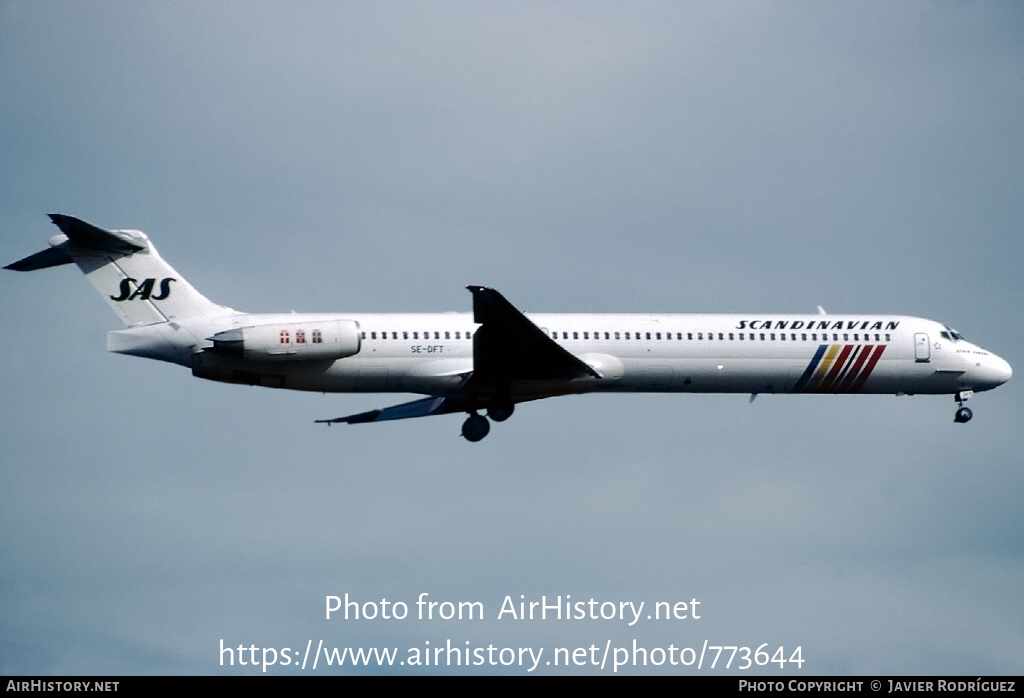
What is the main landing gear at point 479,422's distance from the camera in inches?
1583

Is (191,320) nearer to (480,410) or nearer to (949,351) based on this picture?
(480,410)

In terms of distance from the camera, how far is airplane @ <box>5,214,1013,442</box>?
3747cm

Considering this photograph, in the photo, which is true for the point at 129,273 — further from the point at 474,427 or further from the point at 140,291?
the point at 474,427

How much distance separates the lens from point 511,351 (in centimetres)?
3797

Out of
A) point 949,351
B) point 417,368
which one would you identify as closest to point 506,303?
point 417,368

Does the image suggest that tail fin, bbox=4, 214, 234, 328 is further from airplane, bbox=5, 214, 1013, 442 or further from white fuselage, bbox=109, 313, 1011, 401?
white fuselage, bbox=109, 313, 1011, 401

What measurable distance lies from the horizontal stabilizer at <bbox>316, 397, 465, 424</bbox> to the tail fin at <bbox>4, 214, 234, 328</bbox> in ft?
16.7

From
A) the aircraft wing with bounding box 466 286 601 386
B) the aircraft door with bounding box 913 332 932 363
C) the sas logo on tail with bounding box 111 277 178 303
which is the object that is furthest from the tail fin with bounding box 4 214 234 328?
the aircraft door with bounding box 913 332 932 363

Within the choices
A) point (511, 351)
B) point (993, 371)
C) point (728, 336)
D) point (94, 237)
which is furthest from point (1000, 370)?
point (94, 237)

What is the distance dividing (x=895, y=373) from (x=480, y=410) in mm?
11978

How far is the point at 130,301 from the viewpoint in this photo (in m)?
38.0

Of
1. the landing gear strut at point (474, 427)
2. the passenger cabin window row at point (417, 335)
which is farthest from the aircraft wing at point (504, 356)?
the passenger cabin window row at point (417, 335)

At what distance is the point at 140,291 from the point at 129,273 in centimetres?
55
